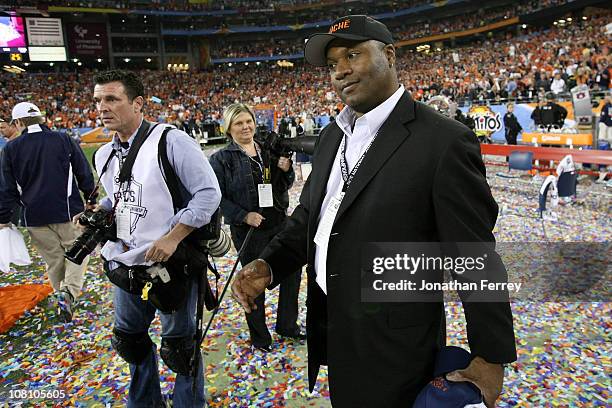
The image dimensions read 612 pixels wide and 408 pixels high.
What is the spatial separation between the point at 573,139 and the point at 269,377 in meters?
11.0

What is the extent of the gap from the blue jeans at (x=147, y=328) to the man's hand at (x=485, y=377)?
179 centimetres

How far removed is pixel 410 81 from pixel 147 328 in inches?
1382

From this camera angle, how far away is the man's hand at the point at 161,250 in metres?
2.27

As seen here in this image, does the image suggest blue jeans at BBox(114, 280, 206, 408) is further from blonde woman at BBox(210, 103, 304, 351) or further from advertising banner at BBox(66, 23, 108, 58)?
advertising banner at BBox(66, 23, 108, 58)

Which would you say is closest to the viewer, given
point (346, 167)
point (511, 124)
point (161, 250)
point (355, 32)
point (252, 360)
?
point (355, 32)

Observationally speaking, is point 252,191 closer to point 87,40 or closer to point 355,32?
point 355,32

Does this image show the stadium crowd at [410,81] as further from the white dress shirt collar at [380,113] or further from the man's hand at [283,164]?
the white dress shirt collar at [380,113]

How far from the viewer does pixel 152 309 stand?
2637 millimetres

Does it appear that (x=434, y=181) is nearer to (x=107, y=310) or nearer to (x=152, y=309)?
(x=152, y=309)

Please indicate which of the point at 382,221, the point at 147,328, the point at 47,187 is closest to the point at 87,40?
the point at 47,187

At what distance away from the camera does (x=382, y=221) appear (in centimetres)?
140

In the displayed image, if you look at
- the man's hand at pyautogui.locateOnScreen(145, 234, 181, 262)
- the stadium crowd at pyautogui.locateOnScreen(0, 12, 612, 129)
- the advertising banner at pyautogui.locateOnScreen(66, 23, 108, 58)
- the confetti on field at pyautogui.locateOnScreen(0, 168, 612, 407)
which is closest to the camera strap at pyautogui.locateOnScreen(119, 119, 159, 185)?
the man's hand at pyautogui.locateOnScreen(145, 234, 181, 262)

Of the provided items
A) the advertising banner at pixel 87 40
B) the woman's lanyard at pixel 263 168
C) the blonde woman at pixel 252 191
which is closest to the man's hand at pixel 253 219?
the blonde woman at pixel 252 191

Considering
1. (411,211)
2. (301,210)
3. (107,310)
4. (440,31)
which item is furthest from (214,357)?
(440,31)
